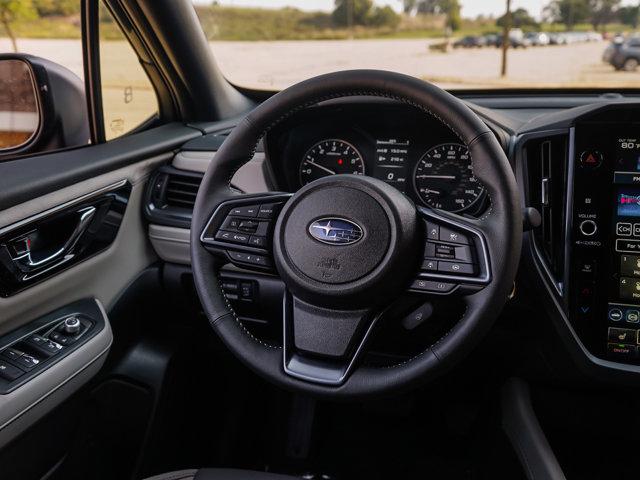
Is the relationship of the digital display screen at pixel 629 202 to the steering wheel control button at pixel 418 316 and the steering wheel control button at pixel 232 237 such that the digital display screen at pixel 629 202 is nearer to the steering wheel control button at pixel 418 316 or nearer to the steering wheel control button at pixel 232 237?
the steering wheel control button at pixel 418 316

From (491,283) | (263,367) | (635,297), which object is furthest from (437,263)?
(635,297)

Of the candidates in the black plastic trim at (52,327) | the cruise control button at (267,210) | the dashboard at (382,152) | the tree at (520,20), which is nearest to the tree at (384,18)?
the tree at (520,20)

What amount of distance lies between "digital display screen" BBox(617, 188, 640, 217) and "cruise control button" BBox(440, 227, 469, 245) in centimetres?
54

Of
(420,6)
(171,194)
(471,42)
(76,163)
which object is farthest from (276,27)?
(76,163)

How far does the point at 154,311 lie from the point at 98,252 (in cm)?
40

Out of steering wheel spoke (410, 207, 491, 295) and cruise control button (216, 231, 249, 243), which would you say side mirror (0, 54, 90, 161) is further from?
steering wheel spoke (410, 207, 491, 295)

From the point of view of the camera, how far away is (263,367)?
1.28m

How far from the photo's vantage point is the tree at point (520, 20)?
212 cm

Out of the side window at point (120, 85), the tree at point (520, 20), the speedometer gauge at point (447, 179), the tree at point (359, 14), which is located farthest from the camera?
the tree at point (359, 14)

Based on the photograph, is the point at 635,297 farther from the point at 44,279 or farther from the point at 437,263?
the point at 44,279

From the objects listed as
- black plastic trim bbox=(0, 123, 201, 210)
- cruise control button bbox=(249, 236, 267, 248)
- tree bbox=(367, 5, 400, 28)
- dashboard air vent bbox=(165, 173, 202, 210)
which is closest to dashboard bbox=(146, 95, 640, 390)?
dashboard air vent bbox=(165, 173, 202, 210)

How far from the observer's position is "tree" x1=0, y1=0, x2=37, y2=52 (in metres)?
1.74

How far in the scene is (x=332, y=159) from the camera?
1.81 meters

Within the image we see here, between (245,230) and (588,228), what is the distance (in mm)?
804
